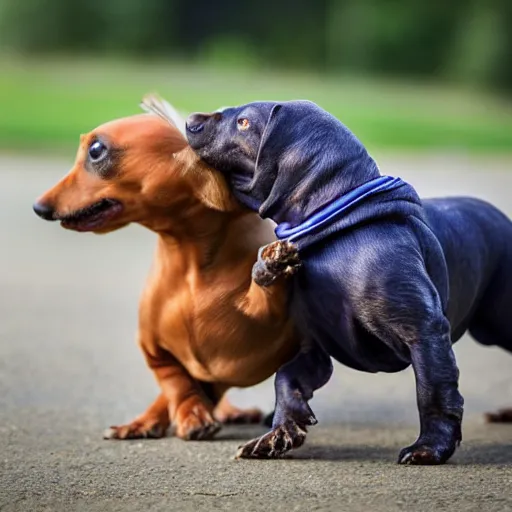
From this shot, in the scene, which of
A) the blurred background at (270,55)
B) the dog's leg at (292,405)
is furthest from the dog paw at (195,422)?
the blurred background at (270,55)

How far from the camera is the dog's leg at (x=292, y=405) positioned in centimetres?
231

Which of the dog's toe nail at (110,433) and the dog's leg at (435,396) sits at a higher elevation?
the dog's leg at (435,396)

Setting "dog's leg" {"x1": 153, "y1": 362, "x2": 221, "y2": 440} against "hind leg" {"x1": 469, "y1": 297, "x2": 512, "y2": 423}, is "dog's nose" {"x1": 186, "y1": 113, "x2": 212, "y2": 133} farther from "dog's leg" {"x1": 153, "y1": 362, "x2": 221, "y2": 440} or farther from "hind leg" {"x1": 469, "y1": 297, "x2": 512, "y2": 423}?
"hind leg" {"x1": 469, "y1": 297, "x2": 512, "y2": 423}

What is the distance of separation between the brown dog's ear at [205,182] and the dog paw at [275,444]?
1.54ft

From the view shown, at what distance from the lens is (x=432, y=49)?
15.0 meters

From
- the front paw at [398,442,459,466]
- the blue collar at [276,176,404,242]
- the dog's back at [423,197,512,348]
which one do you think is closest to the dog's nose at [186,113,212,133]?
the blue collar at [276,176,404,242]

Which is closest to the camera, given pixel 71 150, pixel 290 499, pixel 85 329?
pixel 290 499

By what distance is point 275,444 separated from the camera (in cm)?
230

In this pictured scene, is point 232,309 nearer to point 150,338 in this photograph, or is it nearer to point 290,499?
point 150,338

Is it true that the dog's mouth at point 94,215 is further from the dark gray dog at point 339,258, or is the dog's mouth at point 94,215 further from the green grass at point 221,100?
the green grass at point 221,100

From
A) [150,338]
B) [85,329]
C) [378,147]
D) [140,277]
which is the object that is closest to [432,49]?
[378,147]

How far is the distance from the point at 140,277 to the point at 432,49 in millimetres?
10404

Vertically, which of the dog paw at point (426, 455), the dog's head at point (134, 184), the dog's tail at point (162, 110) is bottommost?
the dog paw at point (426, 455)

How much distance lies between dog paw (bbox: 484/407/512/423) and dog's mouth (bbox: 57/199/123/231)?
3.48 ft
